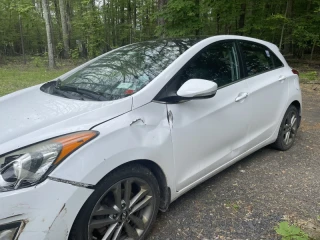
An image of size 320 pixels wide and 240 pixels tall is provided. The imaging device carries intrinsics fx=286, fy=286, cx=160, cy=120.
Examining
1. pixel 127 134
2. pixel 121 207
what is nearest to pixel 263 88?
pixel 127 134

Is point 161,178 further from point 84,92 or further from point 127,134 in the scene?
point 84,92

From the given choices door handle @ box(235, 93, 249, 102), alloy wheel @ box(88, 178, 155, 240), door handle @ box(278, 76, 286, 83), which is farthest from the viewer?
door handle @ box(278, 76, 286, 83)

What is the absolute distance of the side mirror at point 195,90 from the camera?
7.11ft

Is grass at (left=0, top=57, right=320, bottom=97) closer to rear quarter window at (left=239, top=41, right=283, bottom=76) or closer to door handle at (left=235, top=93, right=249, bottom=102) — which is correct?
rear quarter window at (left=239, top=41, right=283, bottom=76)

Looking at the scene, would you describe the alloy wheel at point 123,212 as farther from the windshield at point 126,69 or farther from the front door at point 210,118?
the windshield at point 126,69

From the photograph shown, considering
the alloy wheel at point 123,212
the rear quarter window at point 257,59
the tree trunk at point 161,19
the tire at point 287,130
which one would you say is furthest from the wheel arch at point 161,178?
the tree trunk at point 161,19

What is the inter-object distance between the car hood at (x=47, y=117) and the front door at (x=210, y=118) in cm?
53

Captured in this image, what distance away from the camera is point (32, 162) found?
158 centimetres

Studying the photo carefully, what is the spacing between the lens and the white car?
158cm

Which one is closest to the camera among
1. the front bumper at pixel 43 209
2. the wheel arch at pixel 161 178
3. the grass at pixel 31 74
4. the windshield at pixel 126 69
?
the front bumper at pixel 43 209

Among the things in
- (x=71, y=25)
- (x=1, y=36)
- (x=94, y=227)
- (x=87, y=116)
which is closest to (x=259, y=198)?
(x=94, y=227)

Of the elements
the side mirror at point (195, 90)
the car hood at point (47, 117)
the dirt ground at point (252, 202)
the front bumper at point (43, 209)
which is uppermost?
the side mirror at point (195, 90)

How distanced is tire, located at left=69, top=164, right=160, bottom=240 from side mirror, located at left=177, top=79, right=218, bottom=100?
2.08ft

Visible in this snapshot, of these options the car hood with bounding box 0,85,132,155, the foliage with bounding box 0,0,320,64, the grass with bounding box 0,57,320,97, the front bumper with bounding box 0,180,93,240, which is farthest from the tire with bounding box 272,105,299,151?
the foliage with bounding box 0,0,320,64
